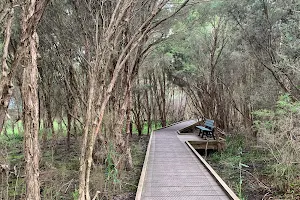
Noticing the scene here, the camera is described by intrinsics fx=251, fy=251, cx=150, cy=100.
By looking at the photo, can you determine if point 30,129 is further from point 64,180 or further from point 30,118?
point 64,180

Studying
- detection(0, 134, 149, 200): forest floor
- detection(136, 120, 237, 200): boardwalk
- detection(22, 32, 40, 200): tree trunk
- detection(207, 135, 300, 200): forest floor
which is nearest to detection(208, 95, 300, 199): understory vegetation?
detection(207, 135, 300, 200): forest floor

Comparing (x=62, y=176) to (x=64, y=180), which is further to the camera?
(x=64, y=180)

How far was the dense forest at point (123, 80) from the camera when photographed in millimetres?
2830

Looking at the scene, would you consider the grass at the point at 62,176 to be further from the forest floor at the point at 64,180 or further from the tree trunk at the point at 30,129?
the tree trunk at the point at 30,129

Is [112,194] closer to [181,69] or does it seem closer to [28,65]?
[28,65]

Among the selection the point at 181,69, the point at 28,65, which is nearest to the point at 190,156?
the point at 28,65

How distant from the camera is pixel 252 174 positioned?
22.1ft

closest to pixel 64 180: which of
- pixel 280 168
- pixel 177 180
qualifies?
pixel 177 180

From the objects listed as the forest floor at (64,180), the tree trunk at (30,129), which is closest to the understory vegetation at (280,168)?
the forest floor at (64,180)

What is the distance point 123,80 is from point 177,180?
9.95ft

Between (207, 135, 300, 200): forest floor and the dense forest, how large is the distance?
0.03m

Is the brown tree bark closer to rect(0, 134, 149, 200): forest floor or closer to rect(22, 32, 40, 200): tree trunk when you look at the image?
rect(22, 32, 40, 200): tree trunk

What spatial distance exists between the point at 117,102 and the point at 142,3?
2.60 meters

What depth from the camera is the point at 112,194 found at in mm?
5242
